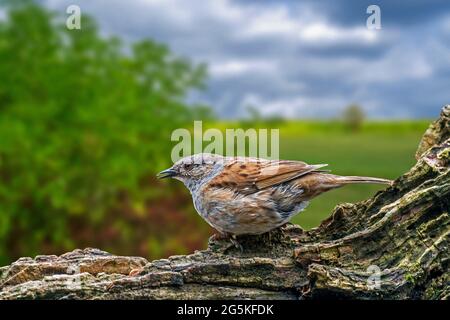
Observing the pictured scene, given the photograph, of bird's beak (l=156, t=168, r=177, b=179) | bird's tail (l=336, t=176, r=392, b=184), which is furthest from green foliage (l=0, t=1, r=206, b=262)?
bird's tail (l=336, t=176, r=392, b=184)

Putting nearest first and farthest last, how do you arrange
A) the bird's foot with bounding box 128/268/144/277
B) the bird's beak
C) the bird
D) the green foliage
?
the bird's foot with bounding box 128/268/144/277, the bird, the bird's beak, the green foliage

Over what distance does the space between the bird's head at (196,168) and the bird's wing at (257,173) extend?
0.14 meters

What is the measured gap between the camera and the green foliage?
19.1 meters

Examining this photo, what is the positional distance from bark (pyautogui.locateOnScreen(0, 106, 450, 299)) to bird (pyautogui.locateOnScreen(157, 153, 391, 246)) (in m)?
0.37

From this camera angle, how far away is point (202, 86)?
21.4m

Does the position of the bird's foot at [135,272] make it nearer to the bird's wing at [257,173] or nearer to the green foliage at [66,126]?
the bird's wing at [257,173]

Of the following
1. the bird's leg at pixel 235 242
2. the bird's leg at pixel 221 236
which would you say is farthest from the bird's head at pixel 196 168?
the bird's leg at pixel 235 242

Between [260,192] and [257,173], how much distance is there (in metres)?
0.27

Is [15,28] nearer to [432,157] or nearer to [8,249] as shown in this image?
[8,249]

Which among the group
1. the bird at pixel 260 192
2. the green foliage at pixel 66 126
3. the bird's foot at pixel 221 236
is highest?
the green foliage at pixel 66 126

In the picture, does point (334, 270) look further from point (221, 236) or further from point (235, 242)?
point (221, 236)

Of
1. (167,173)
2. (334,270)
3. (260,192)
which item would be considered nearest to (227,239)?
(260,192)

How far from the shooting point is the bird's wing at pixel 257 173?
6.89 meters

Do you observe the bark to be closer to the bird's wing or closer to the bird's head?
the bird's wing
